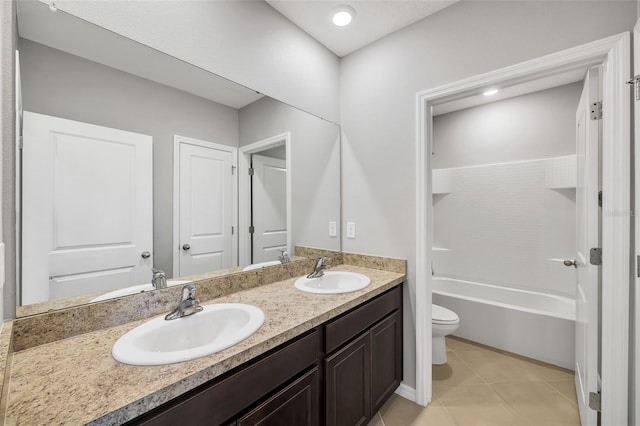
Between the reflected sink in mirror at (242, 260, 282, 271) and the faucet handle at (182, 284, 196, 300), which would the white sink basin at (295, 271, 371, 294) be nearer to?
the reflected sink in mirror at (242, 260, 282, 271)

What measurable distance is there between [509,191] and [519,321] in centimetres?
131

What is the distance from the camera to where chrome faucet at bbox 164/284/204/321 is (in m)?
1.13

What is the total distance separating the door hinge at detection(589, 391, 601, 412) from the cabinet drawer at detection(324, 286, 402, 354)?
101 centimetres

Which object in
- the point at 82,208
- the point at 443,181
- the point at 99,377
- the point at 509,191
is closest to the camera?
the point at 99,377

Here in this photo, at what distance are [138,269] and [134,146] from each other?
1.78 ft

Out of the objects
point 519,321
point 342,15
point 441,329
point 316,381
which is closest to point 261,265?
point 316,381

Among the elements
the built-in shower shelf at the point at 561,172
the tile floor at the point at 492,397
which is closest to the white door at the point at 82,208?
the tile floor at the point at 492,397

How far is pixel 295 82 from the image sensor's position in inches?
76.6

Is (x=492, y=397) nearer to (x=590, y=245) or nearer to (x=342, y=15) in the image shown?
(x=590, y=245)

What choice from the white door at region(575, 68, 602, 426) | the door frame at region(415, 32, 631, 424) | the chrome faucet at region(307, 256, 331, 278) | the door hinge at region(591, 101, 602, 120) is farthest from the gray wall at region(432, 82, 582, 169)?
the chrome faucet at region(307, 256, 331, 278)

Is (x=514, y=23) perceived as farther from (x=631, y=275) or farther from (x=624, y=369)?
(x=624, y=369)

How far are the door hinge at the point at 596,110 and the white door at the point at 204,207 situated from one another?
191 cm

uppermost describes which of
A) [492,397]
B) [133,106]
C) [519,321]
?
[133,106]

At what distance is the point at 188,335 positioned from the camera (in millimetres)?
1133
